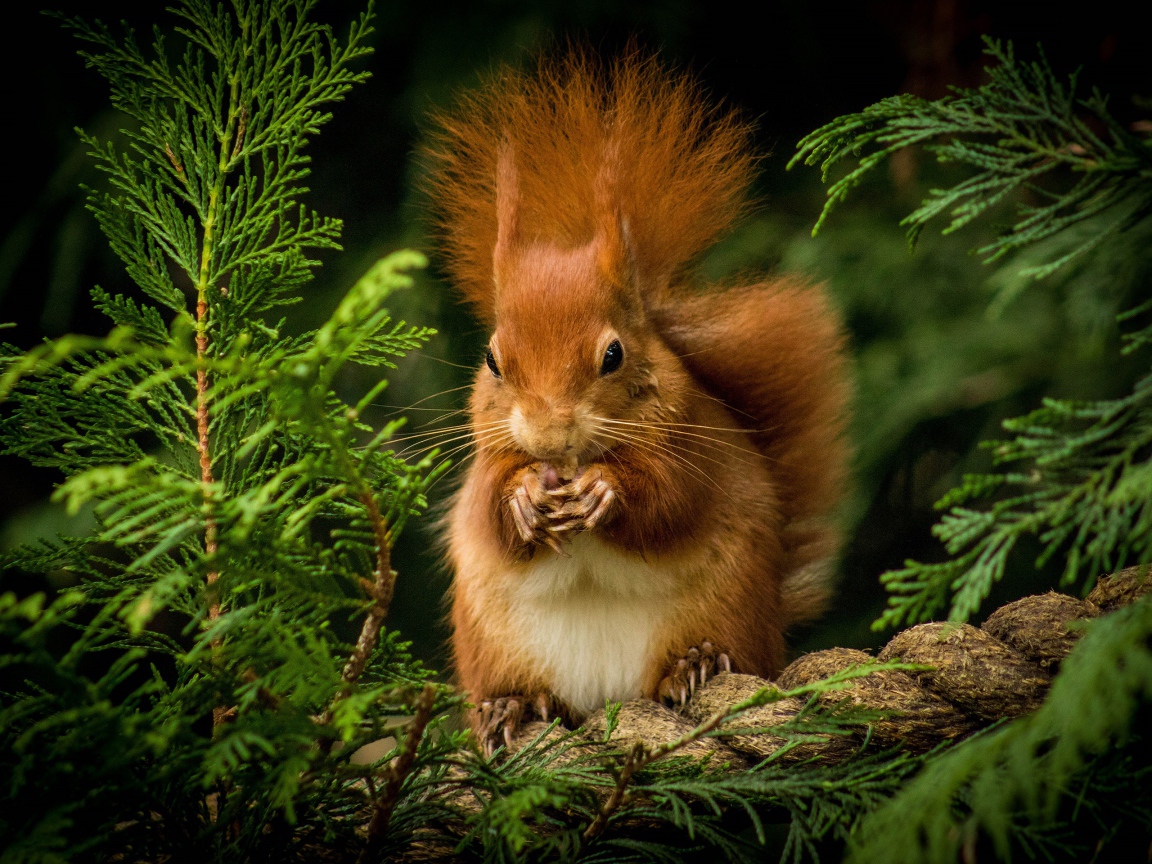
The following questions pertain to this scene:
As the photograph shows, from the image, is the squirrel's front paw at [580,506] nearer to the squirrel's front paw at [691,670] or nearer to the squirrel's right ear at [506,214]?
the squirrel's front paw at [691,670]

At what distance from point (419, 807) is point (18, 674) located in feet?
3.70

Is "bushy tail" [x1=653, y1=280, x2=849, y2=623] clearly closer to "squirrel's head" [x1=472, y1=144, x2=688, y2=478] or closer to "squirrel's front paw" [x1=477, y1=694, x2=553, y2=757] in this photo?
"squirrel's head" [x1=472, y1=144, x2=688, y2=478]

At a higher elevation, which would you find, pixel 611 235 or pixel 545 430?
pixel 611 235

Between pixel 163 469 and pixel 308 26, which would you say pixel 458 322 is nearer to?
pixel 308 26

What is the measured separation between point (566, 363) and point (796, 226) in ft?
2.91

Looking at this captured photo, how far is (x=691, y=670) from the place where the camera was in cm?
111

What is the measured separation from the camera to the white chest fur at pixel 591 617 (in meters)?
1.15

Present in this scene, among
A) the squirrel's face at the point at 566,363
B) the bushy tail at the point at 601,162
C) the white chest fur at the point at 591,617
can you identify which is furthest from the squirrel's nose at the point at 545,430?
the bushy tail at the point at 601,162

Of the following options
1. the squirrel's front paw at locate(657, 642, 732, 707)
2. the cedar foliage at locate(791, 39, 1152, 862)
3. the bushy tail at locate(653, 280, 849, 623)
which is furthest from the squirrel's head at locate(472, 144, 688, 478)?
the cedar foliage at locate(791, 39, 1152, 862)

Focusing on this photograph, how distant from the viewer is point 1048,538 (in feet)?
1.79

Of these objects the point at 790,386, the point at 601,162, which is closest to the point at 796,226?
the point at 790,386

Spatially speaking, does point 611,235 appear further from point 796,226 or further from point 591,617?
point 796,226

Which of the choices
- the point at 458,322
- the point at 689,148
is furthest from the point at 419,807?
the point at 458,322

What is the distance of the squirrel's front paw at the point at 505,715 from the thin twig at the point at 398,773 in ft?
1.49
